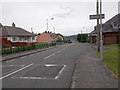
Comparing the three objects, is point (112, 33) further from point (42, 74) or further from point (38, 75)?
point (38, 75)

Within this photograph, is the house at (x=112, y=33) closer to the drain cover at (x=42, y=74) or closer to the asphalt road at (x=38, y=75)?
the asphalt road at (x=38, y=75)

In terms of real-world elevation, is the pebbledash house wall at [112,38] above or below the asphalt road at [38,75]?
above

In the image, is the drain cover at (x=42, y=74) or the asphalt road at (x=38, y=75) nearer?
the asphalt road at (x=38, y=75)

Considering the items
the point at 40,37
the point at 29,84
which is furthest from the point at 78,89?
the point at 40,37

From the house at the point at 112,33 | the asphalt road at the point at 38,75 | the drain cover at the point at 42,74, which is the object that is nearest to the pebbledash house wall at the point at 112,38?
the house at the point at 112,33

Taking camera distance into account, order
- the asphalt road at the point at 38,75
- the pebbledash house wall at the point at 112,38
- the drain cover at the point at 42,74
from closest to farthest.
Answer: the asphalt road at the point at 38,75 < the drain cover at the point at 42,74 < the pebbledash house wall at the point at 112,38

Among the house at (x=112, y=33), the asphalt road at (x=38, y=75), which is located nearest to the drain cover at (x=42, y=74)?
the asphalt road at (x=38, y=75)

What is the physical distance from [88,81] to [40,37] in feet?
288

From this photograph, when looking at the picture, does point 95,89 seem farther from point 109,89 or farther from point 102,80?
point 102,80

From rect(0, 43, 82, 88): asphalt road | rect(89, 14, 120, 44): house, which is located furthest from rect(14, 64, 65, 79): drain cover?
rect(89, 14, 120, 44): house

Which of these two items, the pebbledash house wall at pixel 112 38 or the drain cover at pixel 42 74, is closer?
the drain cover at pixel 42 74

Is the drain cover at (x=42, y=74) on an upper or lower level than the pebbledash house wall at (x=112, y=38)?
lower

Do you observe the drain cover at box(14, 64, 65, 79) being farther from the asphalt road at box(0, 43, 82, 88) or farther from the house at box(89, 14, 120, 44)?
the house at box(89, 14, 120, 44)

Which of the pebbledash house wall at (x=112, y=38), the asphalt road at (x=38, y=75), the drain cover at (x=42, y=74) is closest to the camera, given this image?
the asphalt road at (x=38, y=75)
